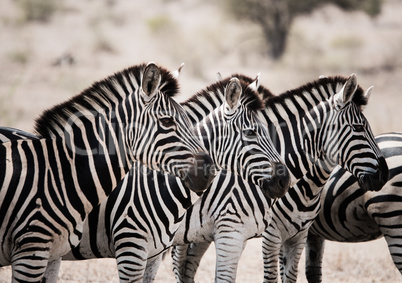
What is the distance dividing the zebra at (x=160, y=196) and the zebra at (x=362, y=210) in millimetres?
1516

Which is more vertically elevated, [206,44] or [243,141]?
[206,44]

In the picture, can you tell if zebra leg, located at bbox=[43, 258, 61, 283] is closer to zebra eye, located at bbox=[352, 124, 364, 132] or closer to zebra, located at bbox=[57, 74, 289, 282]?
zebra, located at bbox=[57, 74, 289, 282]

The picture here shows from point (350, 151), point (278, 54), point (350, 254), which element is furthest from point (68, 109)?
point (278, 54)

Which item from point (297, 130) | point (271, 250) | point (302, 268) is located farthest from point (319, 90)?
point (302, 268)

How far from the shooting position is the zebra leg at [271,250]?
20.1 ft

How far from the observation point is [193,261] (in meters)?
6.71

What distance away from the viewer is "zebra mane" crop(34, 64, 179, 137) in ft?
15.9

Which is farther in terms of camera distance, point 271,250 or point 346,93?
point 271,250

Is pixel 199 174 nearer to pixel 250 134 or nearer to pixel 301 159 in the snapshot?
pixel 250 134

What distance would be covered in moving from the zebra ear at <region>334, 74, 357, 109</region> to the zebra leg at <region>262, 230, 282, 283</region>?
1.57 metres

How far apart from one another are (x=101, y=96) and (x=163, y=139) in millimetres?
706

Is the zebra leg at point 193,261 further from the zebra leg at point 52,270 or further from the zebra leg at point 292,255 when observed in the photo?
the zebra leg at point 52,270

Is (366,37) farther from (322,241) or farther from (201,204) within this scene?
(201,204)

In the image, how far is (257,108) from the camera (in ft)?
18.7
